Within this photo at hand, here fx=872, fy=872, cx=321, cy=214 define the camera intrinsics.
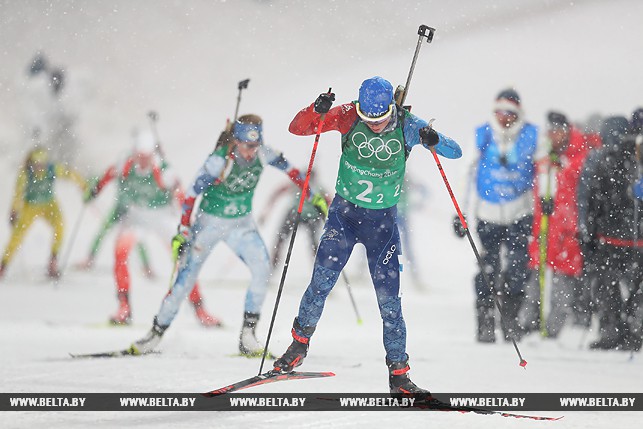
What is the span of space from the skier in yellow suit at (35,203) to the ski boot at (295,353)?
6.67 metres

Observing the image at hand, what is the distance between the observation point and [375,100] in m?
3.95

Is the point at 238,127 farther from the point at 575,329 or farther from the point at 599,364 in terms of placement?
the point at 575,329

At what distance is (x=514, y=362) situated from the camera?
6.07m

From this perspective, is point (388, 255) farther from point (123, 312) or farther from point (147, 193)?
point (147, 193)

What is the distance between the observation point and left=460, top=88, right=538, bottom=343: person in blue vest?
6.47 meters

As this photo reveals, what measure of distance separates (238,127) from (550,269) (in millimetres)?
3282

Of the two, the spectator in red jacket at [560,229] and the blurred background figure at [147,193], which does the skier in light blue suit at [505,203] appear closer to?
the spectator in red jacket at [560,229]

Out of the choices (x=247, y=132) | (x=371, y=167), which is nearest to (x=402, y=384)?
(x=371, y=167)

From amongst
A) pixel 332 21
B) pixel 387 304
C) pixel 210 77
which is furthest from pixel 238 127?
pixel 210 77

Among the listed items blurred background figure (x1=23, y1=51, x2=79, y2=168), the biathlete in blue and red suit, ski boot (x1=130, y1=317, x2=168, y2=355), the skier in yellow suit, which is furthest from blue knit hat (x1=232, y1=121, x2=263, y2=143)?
blurred background figure (x1=23, y1=51, x2=79, y2=168)

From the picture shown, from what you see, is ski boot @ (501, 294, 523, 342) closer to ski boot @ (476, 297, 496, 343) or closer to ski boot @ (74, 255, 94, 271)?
ski boot @ (476, 297, 496, 343)

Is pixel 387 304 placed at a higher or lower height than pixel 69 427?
higher

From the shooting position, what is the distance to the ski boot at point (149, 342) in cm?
590

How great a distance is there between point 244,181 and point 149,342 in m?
1.30
